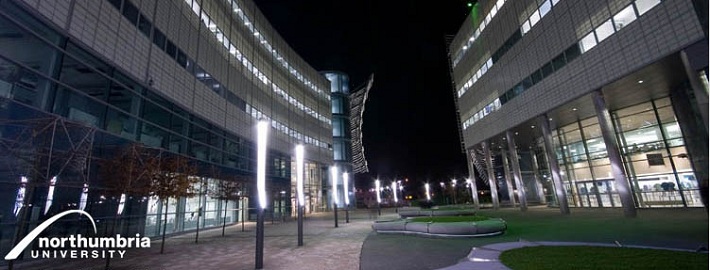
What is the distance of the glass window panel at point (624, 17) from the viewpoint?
67.3 ft

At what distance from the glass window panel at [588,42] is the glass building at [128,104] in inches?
1144

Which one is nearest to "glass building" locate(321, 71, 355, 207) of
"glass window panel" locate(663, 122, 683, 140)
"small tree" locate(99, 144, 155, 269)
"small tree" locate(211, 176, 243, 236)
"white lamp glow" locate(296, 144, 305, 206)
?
"small tree" locate(211, 176, 243, 236)

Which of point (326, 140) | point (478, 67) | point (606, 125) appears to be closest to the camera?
point (606, 125)

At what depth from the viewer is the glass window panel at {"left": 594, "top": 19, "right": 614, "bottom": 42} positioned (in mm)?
21703

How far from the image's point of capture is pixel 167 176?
1398 centimetres

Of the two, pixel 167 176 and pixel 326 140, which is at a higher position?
pixel 326 140

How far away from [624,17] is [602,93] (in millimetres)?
5493

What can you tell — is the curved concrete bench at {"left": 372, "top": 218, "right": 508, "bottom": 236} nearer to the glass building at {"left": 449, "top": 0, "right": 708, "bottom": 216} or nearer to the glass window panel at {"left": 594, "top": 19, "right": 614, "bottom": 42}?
the glass building at {"left": 449, "top": 0, "right": 708, "bottom": 216}

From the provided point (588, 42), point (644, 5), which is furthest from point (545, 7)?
point (644, 5)

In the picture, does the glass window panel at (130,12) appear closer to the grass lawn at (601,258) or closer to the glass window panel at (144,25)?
the glass window panel at (144,25)

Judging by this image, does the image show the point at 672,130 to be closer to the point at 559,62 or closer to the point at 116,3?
the point at 559,62

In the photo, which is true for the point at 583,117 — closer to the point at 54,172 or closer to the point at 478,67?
the point at 478,67

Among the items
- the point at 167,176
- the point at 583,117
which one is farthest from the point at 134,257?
the point at 583,117

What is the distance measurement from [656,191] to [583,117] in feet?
28.0
